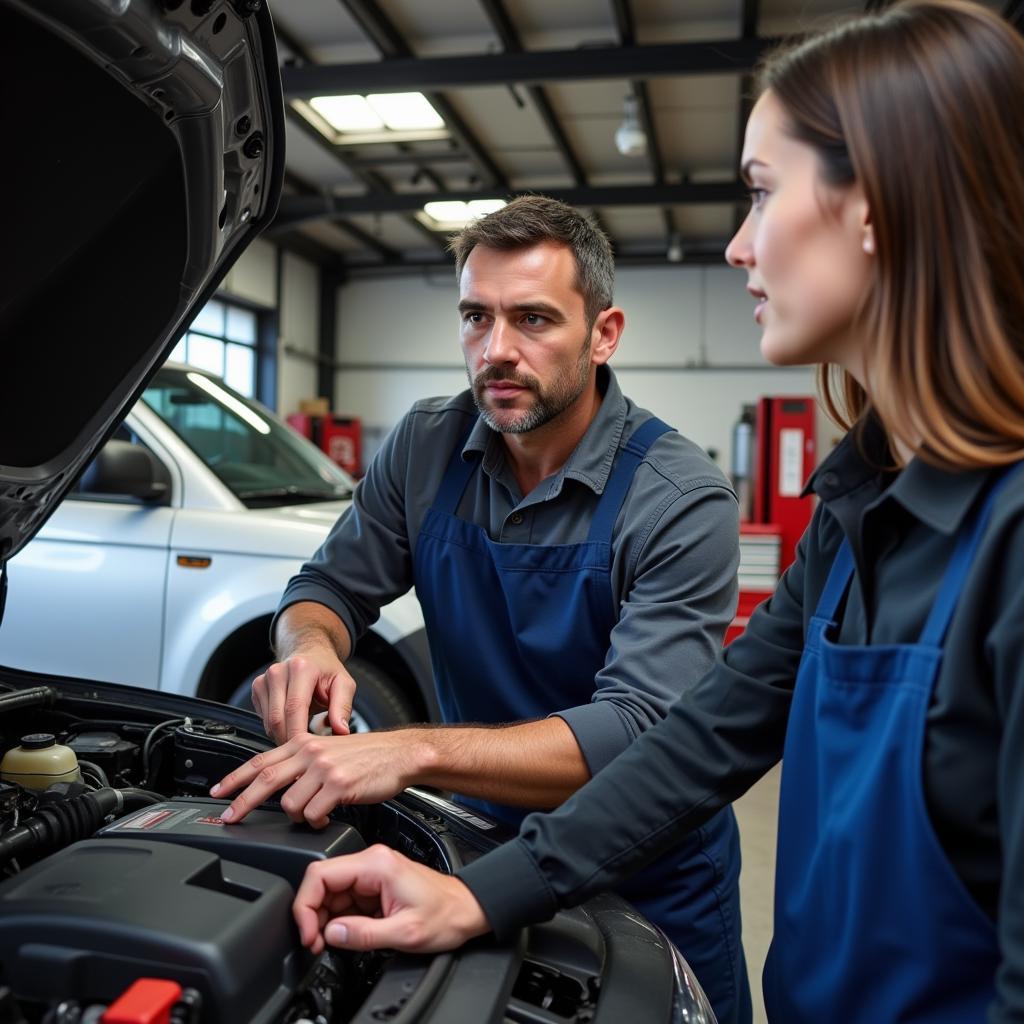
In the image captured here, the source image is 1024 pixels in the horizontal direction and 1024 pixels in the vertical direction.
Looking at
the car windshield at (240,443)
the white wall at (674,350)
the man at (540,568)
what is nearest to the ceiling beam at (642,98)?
the white wall at (674,350)

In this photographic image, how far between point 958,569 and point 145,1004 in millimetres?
715

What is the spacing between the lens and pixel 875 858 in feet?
2.63

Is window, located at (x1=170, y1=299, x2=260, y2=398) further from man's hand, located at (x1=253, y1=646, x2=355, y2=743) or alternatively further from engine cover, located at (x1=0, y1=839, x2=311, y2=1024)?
engine cover, located at (x1=0, y1=839, x2=311, y2=1024)

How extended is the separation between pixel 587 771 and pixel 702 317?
11307 mm

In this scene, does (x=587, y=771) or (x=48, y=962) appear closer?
(x=48, y=962)

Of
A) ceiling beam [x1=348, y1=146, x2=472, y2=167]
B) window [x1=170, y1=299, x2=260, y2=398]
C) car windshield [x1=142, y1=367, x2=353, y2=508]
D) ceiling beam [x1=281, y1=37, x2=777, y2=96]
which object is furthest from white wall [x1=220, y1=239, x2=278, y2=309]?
car windshield [x1=142, y1=367, x2=353, y2=508]

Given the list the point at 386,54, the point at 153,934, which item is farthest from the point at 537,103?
the point at 153,934

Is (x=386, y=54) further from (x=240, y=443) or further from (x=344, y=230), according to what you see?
(x=344, y=230)

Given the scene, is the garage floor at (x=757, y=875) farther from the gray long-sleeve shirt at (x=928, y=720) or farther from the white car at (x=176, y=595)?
the gray long-sleeve shirt at (x=928, y=720)

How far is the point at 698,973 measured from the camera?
58.7 inches

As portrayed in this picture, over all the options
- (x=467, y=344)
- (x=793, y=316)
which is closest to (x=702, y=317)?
(x=467, y=344)

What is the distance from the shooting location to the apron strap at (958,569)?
29.9 inches

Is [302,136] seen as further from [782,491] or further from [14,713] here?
[14,713]

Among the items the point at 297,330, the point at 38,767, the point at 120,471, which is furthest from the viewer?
the point at 297,330
